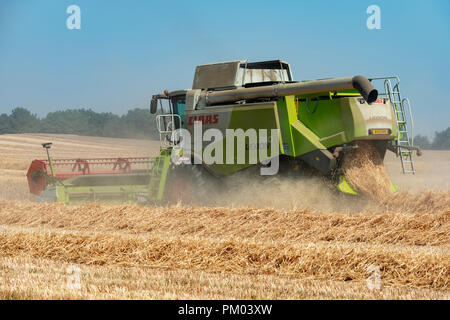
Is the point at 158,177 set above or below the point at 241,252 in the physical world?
above

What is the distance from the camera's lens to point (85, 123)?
65375 millimetres

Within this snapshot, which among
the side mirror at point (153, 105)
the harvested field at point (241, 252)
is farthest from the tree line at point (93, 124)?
the harvested field at point (241, 252)

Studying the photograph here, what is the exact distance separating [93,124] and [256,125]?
5622 centimetres

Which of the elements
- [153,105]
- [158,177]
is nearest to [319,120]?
[158,177]

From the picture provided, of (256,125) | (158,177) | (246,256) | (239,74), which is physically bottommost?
(246,256)

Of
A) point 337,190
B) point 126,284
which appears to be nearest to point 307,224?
point 337,190

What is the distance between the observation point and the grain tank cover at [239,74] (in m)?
11.0

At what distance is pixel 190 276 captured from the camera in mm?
5254

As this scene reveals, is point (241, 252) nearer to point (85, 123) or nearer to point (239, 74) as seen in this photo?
point (239, 74)

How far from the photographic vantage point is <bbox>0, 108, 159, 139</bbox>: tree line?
55.6m

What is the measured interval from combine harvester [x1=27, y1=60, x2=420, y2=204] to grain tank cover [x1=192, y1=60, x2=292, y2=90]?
19 millimetres

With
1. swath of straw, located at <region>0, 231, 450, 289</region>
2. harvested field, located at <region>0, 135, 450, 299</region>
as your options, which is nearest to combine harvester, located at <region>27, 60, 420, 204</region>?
harvested field, located at <region>0, 135, 450, 299</region>

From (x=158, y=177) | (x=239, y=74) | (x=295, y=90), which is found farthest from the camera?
(x=158, y=177)
